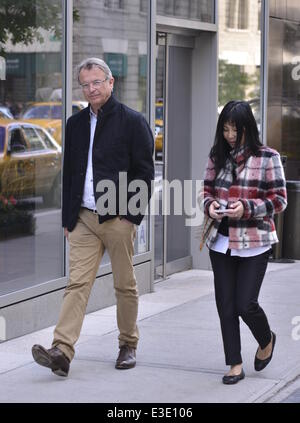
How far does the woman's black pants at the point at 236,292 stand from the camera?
6.43m

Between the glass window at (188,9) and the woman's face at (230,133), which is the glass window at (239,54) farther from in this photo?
the woman's face at (230,133)

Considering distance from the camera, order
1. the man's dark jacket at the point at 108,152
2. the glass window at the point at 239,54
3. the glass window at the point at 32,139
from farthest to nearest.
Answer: the glass window at the point at 239,54
the glass window at the point at 32,139
the man's dark jacket at the point at 108,152

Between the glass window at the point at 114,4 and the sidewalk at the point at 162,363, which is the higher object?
the glass window at the point at 114,4

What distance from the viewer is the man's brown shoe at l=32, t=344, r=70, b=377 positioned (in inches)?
254

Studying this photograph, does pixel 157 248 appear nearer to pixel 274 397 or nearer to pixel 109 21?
pixel 109 21

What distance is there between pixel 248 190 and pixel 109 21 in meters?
3.43

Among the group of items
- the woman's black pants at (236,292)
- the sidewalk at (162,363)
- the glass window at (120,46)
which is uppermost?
the glass window at (120,46)

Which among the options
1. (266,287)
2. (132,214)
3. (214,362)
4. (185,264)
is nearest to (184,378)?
(214,362)

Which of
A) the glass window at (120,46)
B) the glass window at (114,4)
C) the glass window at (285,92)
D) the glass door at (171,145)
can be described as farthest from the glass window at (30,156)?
the glass window at (285,92)

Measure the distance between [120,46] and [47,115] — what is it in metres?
1.49

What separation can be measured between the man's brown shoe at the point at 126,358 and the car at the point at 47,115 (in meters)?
2.16

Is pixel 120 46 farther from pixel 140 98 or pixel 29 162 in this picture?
pixel 29 162

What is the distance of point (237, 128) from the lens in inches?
252

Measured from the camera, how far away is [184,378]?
6668mm
